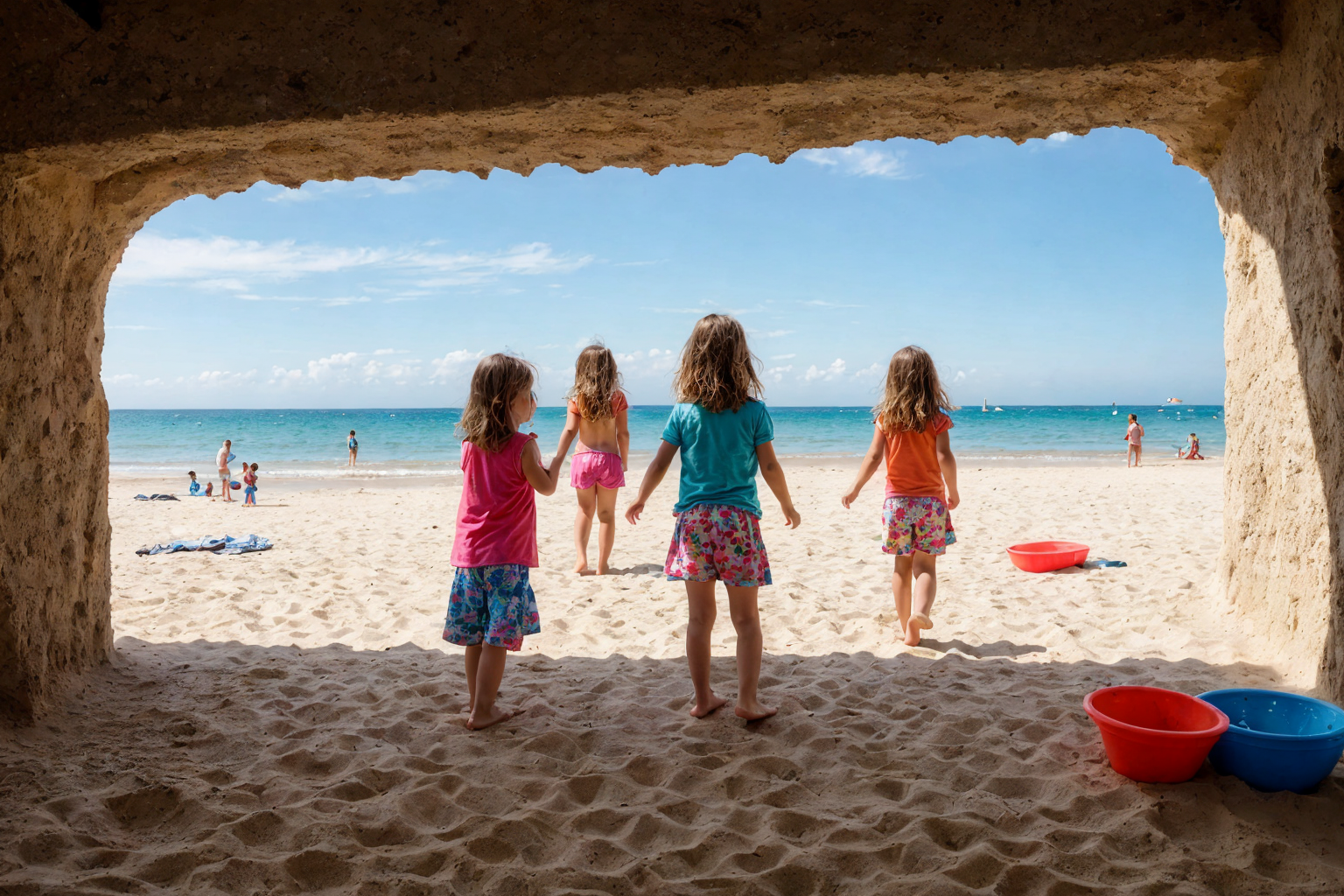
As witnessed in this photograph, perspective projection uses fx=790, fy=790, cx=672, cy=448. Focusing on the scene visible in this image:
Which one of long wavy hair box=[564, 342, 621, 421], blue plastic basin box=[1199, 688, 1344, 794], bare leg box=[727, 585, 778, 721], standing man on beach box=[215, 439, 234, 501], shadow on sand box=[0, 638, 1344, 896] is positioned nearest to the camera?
shadow on sand box=[0, 638, 1344, 896]

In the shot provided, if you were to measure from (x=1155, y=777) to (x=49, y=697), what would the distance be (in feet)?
14.7

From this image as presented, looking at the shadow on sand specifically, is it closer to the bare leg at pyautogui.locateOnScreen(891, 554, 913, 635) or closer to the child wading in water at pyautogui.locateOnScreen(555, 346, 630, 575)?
the bare leg at pyautogui.locateOnScreen(891, 554, 913, 635)

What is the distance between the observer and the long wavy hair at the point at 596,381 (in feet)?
19.7

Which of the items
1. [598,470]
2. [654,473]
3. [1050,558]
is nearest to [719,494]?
[654,473]

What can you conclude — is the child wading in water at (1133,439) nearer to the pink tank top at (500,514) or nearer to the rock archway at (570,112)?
the rock archway at (570,112)

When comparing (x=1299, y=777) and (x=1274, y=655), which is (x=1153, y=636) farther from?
(x=1299, y=777)

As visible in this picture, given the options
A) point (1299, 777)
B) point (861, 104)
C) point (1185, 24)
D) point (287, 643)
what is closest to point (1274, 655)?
point (1299, 777)

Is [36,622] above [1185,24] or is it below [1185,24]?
below

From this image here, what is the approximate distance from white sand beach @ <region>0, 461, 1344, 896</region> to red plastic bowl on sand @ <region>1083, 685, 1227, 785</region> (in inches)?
2.9

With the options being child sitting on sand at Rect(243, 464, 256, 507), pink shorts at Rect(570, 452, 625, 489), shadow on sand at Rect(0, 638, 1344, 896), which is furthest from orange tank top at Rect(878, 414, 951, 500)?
child sitting on sand at Rect(243, 464, 256, 507)

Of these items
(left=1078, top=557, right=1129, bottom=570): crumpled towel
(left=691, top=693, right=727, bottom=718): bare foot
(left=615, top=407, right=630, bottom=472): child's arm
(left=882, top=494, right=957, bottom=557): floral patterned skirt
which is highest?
(left=615, top=407, right=630, bottom=472): child's arm

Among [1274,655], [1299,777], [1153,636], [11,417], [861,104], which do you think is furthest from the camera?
[1153,636]

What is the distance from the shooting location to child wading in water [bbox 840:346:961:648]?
4590mm

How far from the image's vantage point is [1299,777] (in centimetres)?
263
